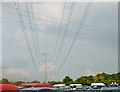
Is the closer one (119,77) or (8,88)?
(8,88)

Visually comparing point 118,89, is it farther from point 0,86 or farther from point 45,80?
point 45,80

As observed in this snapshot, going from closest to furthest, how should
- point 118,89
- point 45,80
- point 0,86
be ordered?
point 0,86 → point 118,89 → point 45,80

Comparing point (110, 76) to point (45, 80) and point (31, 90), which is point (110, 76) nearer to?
point (45, 80)

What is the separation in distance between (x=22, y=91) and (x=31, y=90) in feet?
2.92

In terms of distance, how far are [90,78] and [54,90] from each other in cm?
15071

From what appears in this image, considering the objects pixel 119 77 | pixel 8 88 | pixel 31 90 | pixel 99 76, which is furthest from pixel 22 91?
pixel 99 76

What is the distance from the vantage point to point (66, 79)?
127750 millimetres

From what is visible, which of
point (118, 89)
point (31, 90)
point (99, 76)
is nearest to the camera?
point (118, 89)

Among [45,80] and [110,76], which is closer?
[45,80]

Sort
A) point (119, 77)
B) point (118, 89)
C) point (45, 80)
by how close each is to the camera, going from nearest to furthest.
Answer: point (118, 89)
point (45, 80)
point (119, 77)

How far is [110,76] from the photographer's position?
148500 millimetres

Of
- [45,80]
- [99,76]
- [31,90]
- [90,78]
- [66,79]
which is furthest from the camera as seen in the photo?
[90,78]

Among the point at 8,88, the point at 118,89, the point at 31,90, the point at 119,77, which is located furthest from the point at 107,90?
the point at 119,77

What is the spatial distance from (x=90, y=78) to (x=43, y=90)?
497ft
